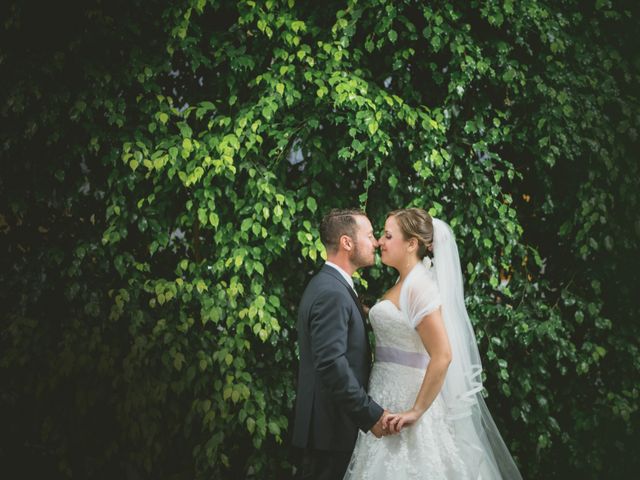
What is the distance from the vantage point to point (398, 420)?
8.13 ft

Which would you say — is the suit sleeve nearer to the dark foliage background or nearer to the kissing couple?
the kissing couple

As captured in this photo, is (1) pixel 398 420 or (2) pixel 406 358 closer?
(1) pixel 398 420

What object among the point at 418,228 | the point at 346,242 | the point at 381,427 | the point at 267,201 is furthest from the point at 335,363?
the point at 267,201

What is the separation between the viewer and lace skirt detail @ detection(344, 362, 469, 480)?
8.11 ft

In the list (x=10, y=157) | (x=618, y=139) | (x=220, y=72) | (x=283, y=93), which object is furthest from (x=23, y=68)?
(x=618, y=139)

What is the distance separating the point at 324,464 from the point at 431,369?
568 mm

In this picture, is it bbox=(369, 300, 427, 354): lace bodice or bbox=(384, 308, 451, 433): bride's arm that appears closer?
bbox=(384, 308, 451, 433): bride's arm

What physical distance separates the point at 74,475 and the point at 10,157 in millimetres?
1625

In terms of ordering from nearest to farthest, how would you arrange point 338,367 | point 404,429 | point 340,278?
point 338,367, point 404,429, point 340,278

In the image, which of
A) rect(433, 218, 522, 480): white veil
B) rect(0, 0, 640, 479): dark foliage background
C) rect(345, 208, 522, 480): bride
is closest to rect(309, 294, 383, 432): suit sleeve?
rect(345, 208, 522, 480): bride

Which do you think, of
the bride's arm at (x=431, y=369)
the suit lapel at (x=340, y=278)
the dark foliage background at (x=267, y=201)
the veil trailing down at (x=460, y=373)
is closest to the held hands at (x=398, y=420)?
the bride's arm at (x=431, y=369)

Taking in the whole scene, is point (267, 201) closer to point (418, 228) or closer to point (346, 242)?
point (346, 242)

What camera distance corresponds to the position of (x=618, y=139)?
3762mm

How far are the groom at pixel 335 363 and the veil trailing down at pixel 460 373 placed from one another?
25cm
